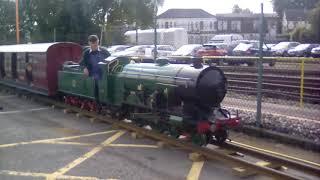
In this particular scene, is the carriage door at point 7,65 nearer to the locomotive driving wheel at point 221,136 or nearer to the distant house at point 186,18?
the locomotive driving wheel at point 221,136

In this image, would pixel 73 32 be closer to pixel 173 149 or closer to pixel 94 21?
pixel 94 21

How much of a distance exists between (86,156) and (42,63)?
315 inches

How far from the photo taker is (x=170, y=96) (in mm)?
9578

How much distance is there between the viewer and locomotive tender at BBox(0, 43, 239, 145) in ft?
29.5

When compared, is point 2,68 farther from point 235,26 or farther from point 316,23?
point 235,26

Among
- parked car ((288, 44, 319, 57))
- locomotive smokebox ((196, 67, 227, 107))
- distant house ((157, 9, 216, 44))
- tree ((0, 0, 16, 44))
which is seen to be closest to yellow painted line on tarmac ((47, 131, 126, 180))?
locomotive smokebox ((196, 67, 227, 107))

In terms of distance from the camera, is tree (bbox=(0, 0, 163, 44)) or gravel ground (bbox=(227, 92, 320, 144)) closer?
gravel ground (bbox=(227, 92, 320, 144))

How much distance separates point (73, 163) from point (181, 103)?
240 centimetres

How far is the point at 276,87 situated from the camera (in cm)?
1480

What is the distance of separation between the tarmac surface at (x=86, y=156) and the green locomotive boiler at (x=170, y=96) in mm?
496

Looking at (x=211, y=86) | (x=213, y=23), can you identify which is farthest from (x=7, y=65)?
(x=213, y=23)

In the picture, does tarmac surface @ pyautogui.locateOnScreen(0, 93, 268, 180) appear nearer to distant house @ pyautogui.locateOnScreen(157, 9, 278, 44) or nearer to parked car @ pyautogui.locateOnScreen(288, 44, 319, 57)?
parked car @ pyautogui.locateOnScreen(288, 44, 319, 57)

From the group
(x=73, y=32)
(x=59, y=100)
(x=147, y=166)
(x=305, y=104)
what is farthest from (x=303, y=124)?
(x=73, y=32)

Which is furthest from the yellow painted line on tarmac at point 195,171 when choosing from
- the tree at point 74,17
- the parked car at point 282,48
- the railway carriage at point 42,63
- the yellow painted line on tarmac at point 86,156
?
the parked car at point 282,48
